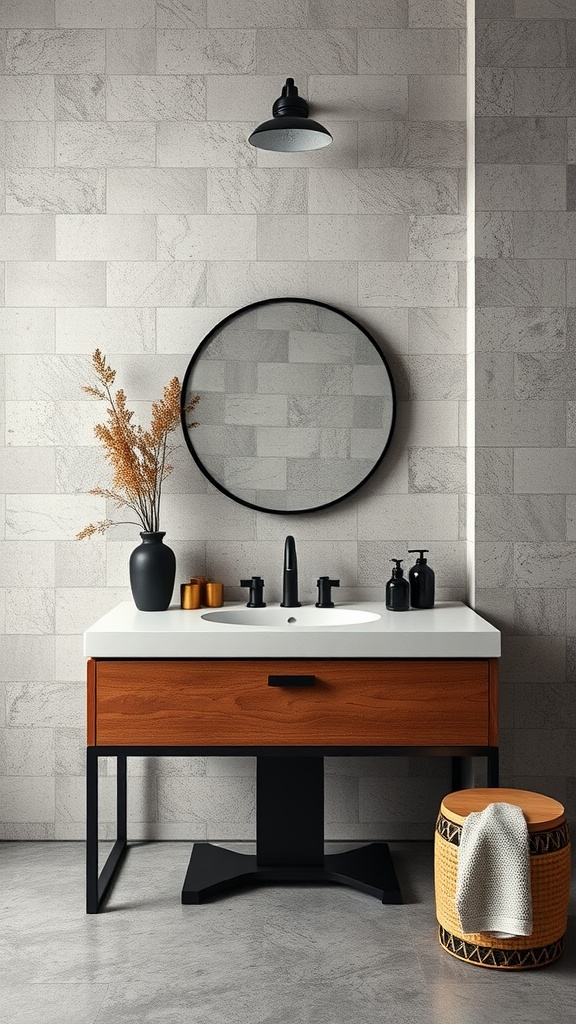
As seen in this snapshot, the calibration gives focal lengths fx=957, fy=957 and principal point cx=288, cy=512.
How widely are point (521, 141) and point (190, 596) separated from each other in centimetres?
186

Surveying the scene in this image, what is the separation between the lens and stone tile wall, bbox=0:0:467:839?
3.29 m

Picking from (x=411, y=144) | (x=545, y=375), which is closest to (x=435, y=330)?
(x=545, y=375)

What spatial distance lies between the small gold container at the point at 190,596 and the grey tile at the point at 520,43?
196cm

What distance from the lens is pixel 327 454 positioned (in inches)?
129

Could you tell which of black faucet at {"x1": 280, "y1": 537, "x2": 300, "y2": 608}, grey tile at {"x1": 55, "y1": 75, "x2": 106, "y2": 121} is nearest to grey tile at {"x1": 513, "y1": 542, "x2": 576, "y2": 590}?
black faucet at {"x1": 280, "y1": 537, "x2": 300, "y2": 608}

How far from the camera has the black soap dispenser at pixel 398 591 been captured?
308 cm

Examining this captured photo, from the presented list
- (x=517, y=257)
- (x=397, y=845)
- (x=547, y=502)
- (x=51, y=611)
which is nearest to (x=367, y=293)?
(x=517, y=257)

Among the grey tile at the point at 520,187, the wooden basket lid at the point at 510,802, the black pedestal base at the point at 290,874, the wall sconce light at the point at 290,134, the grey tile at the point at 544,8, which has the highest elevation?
the grey tile at the point at 544,8

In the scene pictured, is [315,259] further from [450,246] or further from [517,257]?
[517,257]

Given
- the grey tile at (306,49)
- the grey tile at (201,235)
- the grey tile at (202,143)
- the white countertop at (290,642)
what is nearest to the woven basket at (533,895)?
the white countertop at (290,642)

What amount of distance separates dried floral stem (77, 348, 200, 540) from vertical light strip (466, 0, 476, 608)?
936mm

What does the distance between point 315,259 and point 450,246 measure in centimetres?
47

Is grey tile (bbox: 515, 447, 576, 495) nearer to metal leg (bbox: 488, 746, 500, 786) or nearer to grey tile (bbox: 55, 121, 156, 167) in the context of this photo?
metal leg (bbox: 488, 746, 500, 786)

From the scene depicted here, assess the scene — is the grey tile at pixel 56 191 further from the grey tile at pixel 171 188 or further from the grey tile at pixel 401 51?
the grey tile at pixel 401 51
